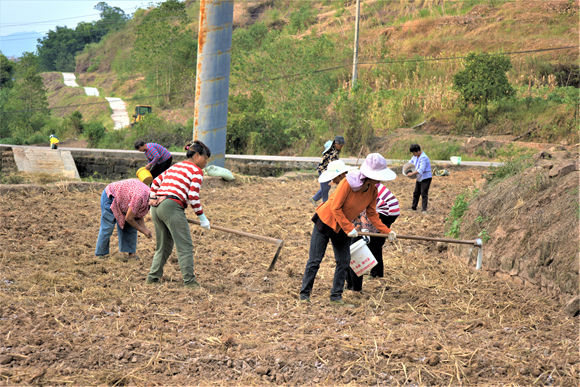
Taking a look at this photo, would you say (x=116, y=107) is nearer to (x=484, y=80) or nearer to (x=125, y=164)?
(x=125, y=164)

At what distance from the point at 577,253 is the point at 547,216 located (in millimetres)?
763

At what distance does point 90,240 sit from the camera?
6773mm

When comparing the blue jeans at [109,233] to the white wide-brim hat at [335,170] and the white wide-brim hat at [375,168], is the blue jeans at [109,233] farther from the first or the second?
the white wide-brim hat at [375,168]

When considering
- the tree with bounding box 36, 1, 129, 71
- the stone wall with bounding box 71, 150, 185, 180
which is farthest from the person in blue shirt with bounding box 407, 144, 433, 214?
the tree with bounding box 36, 1, 129, 71

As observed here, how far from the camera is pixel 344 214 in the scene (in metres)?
4.55

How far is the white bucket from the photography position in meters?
4.76

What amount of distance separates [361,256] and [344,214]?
0.51 meters

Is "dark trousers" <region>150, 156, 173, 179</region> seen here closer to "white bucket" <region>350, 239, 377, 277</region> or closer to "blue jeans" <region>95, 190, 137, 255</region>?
"blue jeans" <region>95, 190, 137, 255</region>

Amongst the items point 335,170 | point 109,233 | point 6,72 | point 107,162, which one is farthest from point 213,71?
point 6,72

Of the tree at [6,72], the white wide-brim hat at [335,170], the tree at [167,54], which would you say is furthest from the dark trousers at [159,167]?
the tree at [6,72]

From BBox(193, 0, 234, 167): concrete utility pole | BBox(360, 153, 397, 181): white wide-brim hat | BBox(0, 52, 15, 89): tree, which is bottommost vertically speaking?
BBox(360, 153, 397, 181): white wide-brim hat

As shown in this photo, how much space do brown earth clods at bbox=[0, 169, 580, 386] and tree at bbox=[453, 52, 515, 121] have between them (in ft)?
50.9

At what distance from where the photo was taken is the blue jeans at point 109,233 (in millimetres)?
5855

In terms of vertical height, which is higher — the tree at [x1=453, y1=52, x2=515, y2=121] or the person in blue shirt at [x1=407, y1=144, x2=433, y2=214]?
the tree at [x1=453, y1=52, x2=515, y2=121]
